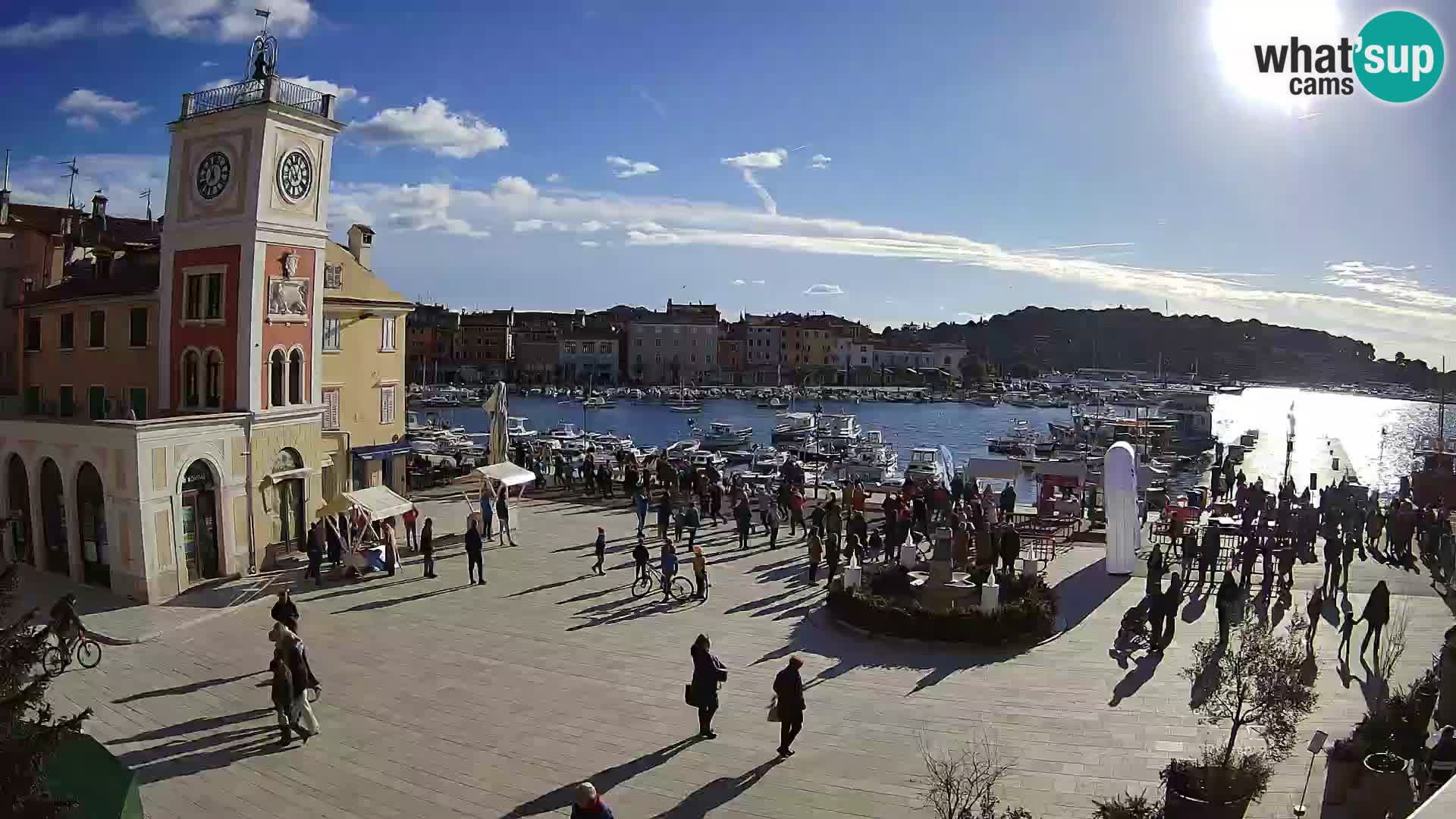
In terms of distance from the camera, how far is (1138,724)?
1038cm

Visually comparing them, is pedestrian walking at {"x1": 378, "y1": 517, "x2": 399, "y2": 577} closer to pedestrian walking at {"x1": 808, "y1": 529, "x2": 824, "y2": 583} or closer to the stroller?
pedestrian walking at {"x1": 808, "y1": 529, "x2": 824, "y2": 583}

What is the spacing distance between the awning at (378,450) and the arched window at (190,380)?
559 centimetres

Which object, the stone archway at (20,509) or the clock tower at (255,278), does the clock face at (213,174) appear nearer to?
the clock tower at (255,278)

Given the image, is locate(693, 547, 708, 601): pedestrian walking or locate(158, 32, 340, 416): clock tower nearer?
locate(693, 547, 708, 601): pedestrian walking

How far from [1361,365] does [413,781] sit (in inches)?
9109

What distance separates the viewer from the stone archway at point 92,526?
1742 cm

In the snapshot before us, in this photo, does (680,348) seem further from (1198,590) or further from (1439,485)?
(1198,590)

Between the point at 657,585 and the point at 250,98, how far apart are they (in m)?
Answer: 12.5

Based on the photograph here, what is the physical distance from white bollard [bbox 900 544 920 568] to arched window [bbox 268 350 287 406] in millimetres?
12687

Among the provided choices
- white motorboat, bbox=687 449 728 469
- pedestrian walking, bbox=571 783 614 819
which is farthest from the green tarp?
white motorboat, bbox=687 449 728 469

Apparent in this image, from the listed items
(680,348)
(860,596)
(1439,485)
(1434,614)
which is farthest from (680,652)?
(680,348)

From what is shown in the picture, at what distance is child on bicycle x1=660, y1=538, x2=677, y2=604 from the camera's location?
51.6 ft

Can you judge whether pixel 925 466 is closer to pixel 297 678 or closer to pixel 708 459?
pixel 708 459

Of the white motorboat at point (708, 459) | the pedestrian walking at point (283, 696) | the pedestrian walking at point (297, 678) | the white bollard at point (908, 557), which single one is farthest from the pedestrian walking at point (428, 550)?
the white motorboat at point (708, 459)
